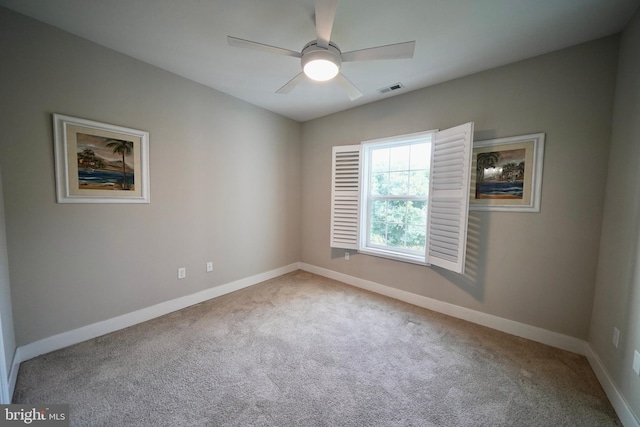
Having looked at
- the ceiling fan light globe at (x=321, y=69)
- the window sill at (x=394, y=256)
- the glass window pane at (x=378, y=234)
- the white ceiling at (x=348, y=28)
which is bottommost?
the window sill at (x=394, y=256)

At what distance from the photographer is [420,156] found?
282 centimetres

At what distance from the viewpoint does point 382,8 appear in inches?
61.4

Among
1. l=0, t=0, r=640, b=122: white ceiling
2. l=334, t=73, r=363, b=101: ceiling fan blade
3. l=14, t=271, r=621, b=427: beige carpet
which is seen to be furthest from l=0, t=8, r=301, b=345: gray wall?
l=334, t=73, r=363, b=101: ceiling fan blade

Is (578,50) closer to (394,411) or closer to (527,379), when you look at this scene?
(527,379)

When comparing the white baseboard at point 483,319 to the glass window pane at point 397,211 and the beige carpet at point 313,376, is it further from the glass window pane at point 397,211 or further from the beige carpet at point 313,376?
the glass window pane at point 397,211

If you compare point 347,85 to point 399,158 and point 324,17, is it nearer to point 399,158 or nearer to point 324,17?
point 324,17

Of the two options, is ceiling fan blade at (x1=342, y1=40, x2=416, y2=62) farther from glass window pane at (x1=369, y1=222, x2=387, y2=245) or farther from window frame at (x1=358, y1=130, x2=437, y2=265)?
glass window pane at (x1=369, y1=222, x2=387, y2=245)

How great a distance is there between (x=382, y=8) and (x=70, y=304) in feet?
A: 11.1

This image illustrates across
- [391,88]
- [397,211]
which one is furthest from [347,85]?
[397,211]

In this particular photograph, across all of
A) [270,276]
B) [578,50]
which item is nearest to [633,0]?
[578,50]

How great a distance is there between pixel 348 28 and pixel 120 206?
255 cm

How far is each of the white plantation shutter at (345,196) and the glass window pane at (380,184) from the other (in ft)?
0.71

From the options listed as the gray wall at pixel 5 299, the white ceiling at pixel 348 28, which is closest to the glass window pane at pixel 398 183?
the white ceiling at pixel 348 28

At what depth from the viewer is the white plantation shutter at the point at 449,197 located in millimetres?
2229
